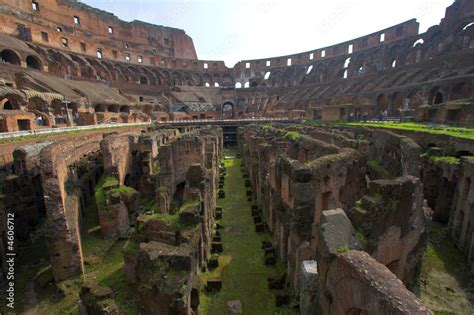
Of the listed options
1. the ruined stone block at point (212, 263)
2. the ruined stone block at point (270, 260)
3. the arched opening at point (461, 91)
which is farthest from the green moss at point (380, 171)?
the arched opening at point (461, 91)

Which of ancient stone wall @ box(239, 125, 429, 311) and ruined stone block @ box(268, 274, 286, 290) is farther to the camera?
ruined stone block @ box(268, 274, 286, 290)

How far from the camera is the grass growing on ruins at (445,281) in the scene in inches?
233

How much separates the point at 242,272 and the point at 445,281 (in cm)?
586

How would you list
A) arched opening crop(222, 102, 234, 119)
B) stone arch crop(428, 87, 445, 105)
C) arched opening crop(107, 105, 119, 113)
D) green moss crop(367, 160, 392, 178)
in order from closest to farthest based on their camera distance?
green moss crop(367, 160, 392, 178), stone arch crop(428, 87, 445, 105), arched opening crop(107, 105, 119, 113), arched opening crop(222, 102, 234, 119)

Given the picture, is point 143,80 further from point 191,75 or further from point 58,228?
point 58,228

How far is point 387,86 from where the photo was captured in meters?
32.2

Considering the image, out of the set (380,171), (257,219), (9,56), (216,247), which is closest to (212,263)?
(216,247)

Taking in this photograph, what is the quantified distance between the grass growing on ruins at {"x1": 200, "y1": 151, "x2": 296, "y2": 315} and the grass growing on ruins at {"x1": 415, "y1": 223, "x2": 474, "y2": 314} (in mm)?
3626

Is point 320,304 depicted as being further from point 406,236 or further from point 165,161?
point 165,161

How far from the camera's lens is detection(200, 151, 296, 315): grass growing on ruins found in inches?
265

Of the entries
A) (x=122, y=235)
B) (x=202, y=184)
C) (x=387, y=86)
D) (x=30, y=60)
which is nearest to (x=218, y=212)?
(x=202, y=184)

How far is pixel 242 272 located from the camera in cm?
809

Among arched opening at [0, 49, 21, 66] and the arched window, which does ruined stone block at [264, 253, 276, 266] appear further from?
the arched window

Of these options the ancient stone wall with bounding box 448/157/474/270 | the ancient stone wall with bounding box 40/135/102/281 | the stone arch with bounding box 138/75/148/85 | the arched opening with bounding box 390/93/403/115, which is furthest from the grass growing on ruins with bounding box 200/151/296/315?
the stone arch with bounding box 138/75/148/85
